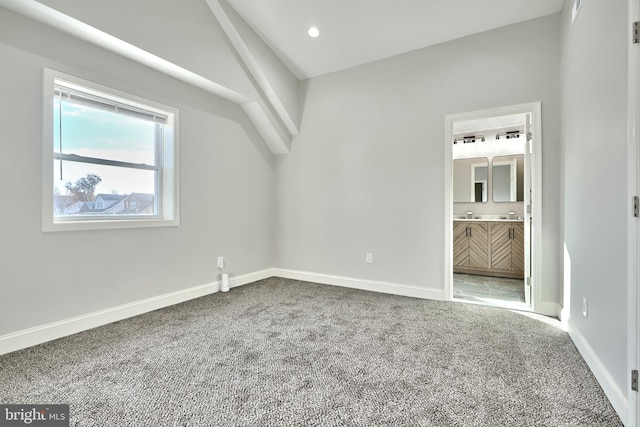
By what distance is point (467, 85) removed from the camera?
3.41 meters

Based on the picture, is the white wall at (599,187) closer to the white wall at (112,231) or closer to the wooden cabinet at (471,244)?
the wooden cabinet at (471,244)

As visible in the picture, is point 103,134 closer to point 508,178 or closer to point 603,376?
point 603,376

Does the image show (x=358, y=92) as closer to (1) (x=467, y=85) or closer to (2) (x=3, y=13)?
(1) (x=467, y=85)

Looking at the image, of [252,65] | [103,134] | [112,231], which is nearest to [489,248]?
[252,65]

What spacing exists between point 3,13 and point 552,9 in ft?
15.2

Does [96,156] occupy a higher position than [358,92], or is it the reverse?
[358,92]

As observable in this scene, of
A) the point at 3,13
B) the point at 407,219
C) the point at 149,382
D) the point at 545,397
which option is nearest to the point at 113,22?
the point at 3,13

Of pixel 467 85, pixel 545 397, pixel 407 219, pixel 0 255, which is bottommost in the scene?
pixel 545 397

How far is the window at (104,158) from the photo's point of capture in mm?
2527

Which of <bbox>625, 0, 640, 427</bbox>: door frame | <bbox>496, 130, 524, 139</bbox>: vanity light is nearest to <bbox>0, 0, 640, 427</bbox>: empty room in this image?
<bbox>625, 0, 640, 427</bbox>: door frame

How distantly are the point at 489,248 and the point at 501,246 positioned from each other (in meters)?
0.17

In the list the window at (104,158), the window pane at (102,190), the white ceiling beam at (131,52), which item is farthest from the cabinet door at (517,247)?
the window pane at (102,190)

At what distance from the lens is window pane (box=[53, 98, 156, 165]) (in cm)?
263

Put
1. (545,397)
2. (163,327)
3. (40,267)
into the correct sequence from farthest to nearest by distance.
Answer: (163,327)
(40,267)
(545,397)
